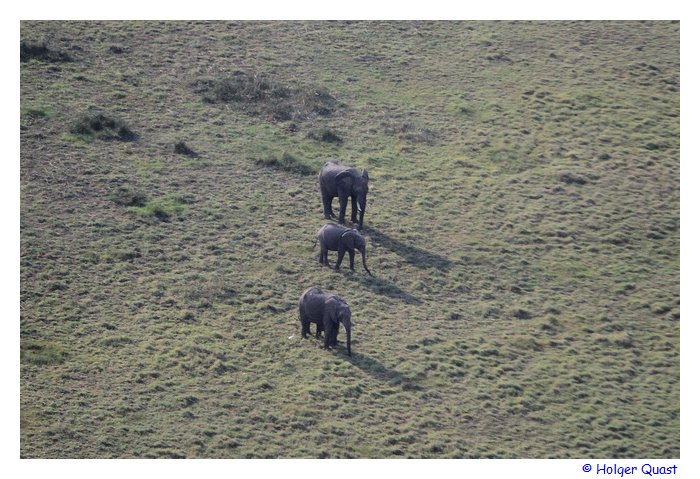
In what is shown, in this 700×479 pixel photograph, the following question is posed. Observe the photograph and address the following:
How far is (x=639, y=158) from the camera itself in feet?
183

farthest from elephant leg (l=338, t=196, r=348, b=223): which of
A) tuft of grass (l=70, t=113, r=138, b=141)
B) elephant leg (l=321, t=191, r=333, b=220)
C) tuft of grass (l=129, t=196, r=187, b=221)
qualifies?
tuft of grass (l=70, t=113, r=138, b=141)

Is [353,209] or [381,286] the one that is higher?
[353,209]

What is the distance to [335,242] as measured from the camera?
146ft

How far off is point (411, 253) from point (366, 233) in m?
1.88

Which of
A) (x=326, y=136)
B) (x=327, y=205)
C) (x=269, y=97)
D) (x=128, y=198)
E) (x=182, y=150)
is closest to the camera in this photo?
(x=327, y=205)

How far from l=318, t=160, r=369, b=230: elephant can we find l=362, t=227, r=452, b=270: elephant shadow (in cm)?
74

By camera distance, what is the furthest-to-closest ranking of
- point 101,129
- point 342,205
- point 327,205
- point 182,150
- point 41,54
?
point 41,54 → point 101,129 → point 182,150 → point 327,205 → point 342,205

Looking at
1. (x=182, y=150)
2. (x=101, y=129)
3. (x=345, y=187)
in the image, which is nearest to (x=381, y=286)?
(x=345, y=187)

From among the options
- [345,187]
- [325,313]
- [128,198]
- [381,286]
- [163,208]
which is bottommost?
[325,313]

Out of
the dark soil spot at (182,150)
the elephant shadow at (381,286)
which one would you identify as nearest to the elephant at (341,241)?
the elephant shadow at (381,286)

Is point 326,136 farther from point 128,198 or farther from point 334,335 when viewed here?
point 334,335

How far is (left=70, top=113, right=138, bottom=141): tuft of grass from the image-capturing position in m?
54.9

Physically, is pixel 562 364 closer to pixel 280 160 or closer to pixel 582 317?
pixel 582 317

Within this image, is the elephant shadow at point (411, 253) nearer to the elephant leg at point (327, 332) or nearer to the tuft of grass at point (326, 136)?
the elephant leg at point (327, 332)
